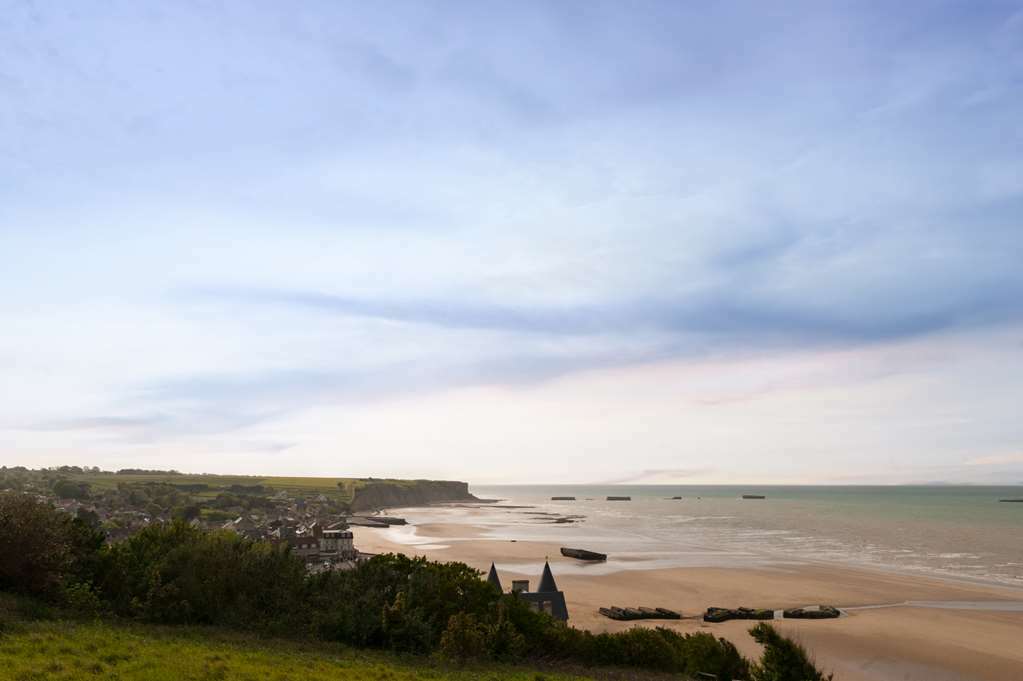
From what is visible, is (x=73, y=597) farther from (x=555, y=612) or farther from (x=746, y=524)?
(x=746, y=524)

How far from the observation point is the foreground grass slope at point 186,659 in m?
16.5

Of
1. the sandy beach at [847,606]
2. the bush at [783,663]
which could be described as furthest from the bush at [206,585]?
the sandy beach at [847,606]

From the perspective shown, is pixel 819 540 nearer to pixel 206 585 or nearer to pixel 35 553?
pixel 206 585

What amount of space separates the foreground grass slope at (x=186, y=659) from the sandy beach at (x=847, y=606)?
73.6ft

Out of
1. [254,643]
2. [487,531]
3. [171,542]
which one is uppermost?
[171,542]

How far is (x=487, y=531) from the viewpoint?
11738 cm

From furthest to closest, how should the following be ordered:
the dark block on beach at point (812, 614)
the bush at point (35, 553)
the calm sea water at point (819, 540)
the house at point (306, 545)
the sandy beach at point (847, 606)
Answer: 1. the calm sea water at point (819, 540)
2. the house at point (306, 545)
3. the dark block on beach at point (812, 614)
4. the sandy beach at point (847, 606)
5. the bush at point (35, 553)

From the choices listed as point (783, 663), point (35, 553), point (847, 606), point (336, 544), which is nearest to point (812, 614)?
point (847, 606)

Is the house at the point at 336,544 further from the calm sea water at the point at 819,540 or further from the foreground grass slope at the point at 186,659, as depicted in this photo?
the foreground grass slope at the point at 186,659

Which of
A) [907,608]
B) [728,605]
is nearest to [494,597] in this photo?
[728,605]

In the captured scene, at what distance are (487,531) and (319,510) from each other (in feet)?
146

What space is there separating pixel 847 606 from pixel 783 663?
31.7 metres

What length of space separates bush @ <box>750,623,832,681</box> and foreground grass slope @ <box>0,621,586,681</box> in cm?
706

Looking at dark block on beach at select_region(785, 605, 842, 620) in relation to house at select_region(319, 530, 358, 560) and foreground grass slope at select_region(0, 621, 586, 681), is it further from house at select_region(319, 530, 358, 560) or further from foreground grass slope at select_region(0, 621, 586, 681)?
house at select_region(319, 530, 358, 560)
